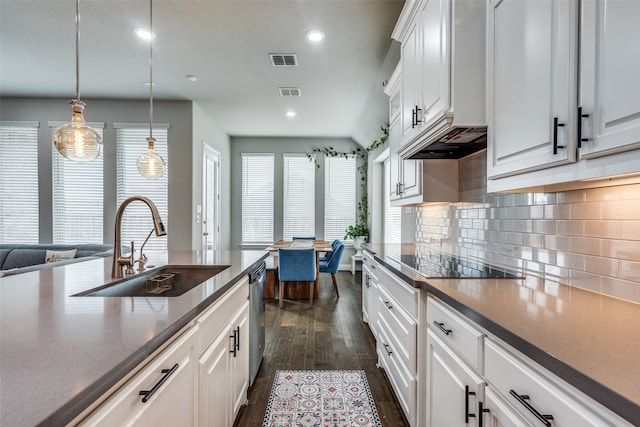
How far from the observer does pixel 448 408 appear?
1.28m

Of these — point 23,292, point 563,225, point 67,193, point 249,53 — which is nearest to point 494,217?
point 563,225

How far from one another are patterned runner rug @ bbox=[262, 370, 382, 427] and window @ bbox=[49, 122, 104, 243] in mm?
4023

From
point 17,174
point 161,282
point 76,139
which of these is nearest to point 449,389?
point 161,282

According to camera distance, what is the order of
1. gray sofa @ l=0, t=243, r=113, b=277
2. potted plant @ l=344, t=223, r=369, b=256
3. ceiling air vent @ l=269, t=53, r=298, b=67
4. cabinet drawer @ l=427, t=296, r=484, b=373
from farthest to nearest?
potted plant @ l=344, t=223, r=369, b=256 → gray sofa @ l=0, t=243, r=113, b=277 → ceiling air vent @ l=269, t=53, r=298, b=67 → cabinet drawer @ l=427, t=296, r=484, b=373

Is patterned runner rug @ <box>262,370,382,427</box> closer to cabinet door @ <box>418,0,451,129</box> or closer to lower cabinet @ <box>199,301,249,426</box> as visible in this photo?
lower cabinet @ <box>199,301,249,426</box>

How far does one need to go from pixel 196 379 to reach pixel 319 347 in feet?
6.59

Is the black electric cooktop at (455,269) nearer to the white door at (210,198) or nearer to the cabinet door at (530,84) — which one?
the cabinet door at (530,84)

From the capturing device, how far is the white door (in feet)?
17.8

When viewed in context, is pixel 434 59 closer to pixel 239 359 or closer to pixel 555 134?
pixel 555 134

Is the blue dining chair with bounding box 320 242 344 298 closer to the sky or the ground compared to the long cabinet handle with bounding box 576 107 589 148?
closer to the ground

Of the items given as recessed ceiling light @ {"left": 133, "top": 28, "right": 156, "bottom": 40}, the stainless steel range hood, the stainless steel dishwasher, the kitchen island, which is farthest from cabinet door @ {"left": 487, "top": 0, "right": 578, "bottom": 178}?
recessed ceiling light @ {"left": 133, "top": 28, "right": 156, "bottom": 40}

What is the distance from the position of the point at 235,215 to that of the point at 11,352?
21.0 ft

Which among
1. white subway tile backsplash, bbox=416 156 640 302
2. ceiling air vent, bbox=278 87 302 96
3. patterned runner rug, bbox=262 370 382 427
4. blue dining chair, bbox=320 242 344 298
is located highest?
ceiling air vent, bbox=278 87 302 96

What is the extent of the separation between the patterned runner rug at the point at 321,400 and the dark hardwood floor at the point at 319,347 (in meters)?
0.06
